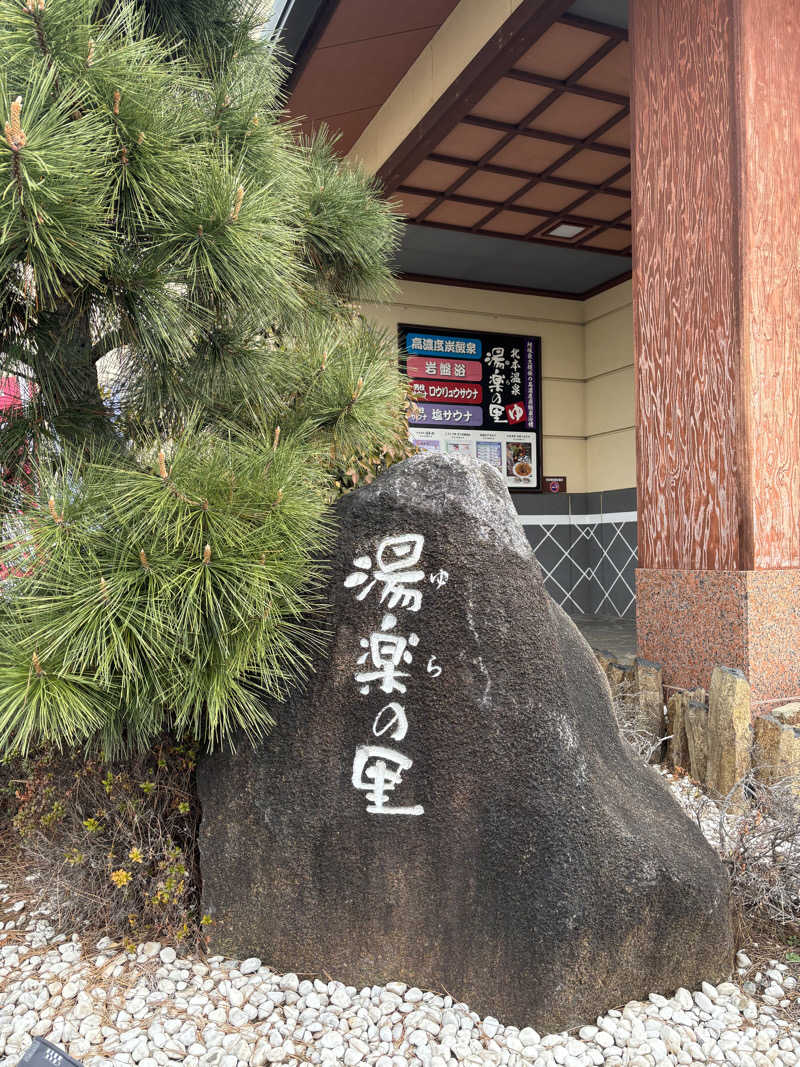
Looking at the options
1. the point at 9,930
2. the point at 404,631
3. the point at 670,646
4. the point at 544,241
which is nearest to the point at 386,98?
the point at 544,241

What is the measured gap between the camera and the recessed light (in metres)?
6.07

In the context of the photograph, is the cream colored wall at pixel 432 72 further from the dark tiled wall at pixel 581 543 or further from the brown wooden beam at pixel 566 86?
the dark tiled wall at pixel 581 543

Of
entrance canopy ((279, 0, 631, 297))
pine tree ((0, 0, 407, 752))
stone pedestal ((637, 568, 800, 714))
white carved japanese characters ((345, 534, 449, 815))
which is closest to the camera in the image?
pine tree ((0, 0, 407, 752))

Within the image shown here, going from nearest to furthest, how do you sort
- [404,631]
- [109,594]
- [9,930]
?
[109,594] → [404,631] → [9,930]

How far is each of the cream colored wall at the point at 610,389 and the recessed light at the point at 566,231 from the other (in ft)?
3.05

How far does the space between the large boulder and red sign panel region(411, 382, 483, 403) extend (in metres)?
5.14

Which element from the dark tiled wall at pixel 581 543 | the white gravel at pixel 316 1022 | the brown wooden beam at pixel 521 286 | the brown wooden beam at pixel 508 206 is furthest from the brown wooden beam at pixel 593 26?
the white gravel at pixel 316 1022

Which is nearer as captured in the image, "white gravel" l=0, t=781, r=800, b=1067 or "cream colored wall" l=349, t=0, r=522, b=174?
"white gravel" l=0, t=781, r=800, b=1067

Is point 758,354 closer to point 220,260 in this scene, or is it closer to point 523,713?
point 523,713

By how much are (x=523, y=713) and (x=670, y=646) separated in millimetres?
1654

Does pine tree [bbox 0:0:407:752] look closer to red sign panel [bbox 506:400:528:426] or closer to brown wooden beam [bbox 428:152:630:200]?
brown wooden beam [bbox 428:152:630:200]

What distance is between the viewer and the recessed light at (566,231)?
6.07 m

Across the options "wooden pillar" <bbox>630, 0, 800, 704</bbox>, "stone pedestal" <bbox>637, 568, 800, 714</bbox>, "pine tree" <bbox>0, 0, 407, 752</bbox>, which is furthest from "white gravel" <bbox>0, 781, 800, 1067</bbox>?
"wooden pillar" <bbox>630, 0, 800, 704</bbox>

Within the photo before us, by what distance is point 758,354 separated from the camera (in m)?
2.88
